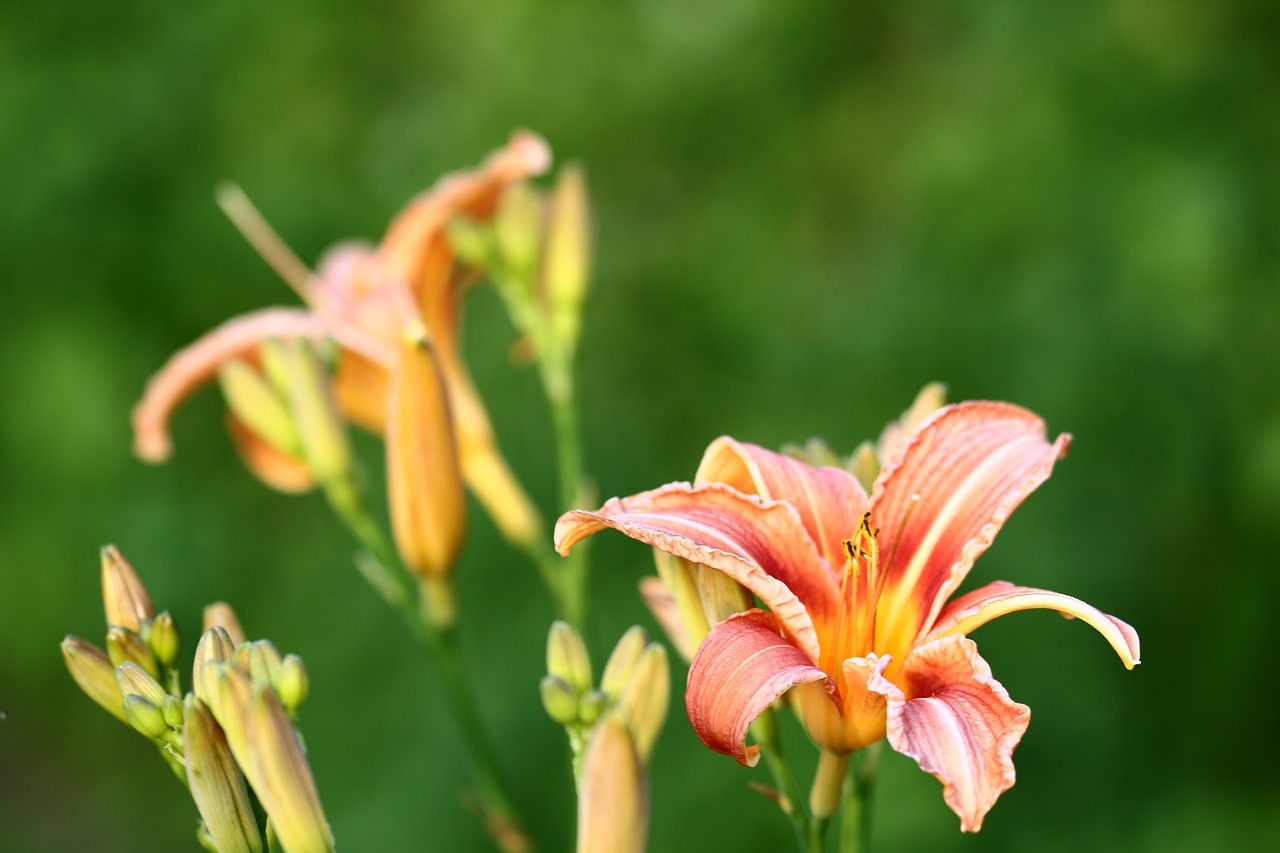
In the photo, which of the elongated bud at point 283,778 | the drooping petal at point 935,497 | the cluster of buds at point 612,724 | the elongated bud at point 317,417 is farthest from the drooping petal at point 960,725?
the elongated bud at point 317,417

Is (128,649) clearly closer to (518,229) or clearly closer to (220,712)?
(220,712)

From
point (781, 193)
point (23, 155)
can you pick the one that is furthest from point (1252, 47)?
point (23, 155)

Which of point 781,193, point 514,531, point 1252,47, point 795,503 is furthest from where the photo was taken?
point 781,193

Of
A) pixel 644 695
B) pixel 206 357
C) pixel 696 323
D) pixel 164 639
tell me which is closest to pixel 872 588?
pixel 644 695

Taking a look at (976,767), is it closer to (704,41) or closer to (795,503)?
(795,503)

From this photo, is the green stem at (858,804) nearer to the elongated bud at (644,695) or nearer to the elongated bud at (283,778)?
the elongated bud at (644,695)

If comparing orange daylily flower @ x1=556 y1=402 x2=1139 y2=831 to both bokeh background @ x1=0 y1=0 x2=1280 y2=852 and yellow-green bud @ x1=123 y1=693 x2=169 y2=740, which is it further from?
bokeh background @ x1=0 y1=0 x2=1280 y2=852

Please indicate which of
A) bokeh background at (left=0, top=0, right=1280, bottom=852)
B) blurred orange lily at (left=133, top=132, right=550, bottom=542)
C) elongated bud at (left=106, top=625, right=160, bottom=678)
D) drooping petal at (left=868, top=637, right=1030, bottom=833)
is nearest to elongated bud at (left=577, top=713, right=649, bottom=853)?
drooping petal at (left=868, top=637, right=1030, bottom=833)
